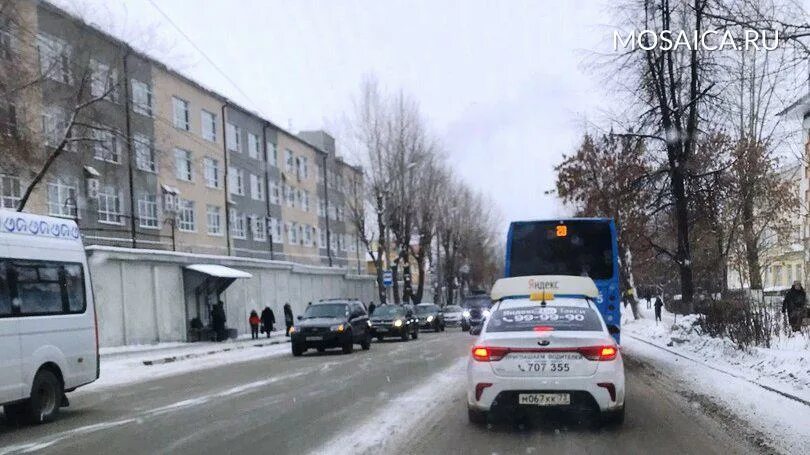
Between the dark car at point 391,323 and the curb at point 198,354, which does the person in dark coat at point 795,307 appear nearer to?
the dark car at point 391,323

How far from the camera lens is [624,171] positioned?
27.6m

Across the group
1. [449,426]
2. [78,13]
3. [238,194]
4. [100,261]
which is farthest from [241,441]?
[238,194]

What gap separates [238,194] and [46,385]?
3553 centimetres

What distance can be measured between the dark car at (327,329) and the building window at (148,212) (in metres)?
13.7

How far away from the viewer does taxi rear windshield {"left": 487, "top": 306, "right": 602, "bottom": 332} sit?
336 inches

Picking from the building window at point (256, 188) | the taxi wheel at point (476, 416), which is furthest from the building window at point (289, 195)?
the taxi wheel at point (476, 416)

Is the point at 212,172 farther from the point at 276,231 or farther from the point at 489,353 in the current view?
the point at 489,353

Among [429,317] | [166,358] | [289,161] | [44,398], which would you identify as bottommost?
[429,317]

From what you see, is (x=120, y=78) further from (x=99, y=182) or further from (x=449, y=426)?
(x=449, y=426)

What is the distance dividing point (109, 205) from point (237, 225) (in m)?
13.7

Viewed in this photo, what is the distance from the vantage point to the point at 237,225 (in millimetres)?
44969

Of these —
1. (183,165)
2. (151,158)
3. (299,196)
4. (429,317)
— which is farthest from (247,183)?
(151,158)

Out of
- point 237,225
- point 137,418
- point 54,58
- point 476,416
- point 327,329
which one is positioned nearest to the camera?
point 476,416

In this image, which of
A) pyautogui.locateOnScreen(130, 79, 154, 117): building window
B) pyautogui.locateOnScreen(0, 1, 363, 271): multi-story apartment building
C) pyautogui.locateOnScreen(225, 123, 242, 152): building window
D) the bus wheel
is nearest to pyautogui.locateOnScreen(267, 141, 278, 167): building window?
pyautogui.locateOnScreen(0, 1, 363, 271): multi-story apartment building
